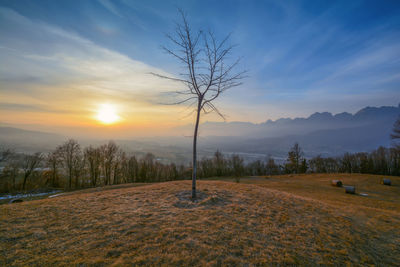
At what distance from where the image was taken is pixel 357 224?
5.96 m

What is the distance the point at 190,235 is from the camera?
13.9 ft

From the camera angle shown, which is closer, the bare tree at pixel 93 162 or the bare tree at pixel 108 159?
the bare tree at pixel 93 162

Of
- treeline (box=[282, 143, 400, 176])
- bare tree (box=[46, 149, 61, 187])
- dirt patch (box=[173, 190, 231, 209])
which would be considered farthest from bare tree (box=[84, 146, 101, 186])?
treeline (box=[282, 143, 400, 176])

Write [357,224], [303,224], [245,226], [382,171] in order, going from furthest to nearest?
[382,171]
[357,224]
[303,224]
[245,226]

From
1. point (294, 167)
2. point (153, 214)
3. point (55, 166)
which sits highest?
point (153, 214)

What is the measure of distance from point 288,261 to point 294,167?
54.0 meters

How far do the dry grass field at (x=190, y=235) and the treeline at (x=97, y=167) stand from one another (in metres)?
26.8

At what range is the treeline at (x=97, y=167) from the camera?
30.0 meters

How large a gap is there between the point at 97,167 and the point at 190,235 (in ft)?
120

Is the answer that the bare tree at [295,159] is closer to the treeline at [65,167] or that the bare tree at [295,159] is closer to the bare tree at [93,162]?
the treeline at [65,167]

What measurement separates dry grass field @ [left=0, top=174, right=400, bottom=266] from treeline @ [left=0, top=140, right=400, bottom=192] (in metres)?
26.8

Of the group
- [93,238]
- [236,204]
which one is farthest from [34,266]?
[236,204]

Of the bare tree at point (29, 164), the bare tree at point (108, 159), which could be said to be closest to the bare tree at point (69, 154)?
the bare tree at point (108, 159)

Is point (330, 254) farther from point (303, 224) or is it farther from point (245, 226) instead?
point (245, 226)
